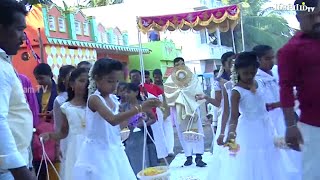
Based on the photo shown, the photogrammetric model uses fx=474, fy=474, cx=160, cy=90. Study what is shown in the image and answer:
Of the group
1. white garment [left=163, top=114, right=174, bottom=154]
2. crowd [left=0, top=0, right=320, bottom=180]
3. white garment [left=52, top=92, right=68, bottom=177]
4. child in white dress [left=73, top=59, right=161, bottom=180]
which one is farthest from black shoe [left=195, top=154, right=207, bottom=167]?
child in white dress [left=73, top=59, right=161, bottom=180]

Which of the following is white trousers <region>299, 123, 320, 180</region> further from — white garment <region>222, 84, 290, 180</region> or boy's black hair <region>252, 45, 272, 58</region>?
boy's black hair <region>252, 45, 272, 58</region>

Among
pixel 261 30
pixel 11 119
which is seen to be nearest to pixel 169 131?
pixel 11 119

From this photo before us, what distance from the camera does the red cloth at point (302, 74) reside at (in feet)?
9.07

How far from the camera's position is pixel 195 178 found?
21.2 ft

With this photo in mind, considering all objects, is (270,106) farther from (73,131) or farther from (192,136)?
(192,136)

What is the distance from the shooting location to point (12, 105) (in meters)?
2.34

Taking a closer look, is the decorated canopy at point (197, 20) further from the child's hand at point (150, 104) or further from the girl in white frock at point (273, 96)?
the child's hand at point (150, 104)


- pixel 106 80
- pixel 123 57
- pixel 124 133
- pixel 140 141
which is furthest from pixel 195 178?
pixel 123 57

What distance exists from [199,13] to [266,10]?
29784 mm

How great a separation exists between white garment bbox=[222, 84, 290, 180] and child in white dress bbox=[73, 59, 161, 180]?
1.26m

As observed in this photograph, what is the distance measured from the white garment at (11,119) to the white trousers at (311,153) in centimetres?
157

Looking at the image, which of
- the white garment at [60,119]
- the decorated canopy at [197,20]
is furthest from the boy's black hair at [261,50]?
the decorated canopy at [197,20]

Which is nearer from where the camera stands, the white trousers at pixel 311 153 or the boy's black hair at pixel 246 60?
the white trousers at pixel 311 153

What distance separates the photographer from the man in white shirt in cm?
208
